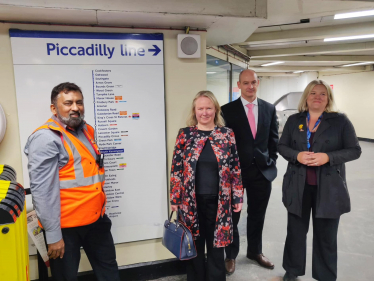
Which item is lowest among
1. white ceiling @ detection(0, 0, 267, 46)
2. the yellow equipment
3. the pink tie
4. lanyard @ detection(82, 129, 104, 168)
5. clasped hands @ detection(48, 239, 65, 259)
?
clasped hands @ detection(48, 239, 65, 259)

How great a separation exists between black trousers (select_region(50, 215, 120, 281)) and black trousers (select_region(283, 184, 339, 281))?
57.6 inches

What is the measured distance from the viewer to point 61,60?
6.75ft

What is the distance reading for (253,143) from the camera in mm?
2373

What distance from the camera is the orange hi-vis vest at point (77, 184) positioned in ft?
5.15

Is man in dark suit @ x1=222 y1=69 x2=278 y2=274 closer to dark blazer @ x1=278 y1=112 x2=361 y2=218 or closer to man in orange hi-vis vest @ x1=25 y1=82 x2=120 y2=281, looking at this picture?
dark blazer @ x1=278 y1=112 x2=361 y2=218

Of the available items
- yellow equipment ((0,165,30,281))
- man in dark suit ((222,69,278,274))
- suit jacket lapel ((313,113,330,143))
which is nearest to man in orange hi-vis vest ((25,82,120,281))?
yellow equipment ((0,165,30,281))

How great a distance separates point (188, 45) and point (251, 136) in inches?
38.1

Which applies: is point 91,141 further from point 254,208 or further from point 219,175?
point 254,208

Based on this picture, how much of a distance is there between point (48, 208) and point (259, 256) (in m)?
2.07

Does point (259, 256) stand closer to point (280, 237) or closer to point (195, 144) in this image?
point (280, 237)

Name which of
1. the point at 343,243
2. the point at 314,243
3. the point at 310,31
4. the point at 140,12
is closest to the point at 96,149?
the point at 140,12

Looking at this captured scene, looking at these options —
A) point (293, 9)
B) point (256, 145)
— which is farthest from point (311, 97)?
point (293, 9)

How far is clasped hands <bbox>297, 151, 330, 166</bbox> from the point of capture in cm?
200

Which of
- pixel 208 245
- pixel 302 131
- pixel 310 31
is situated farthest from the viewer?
pixel 310 31
